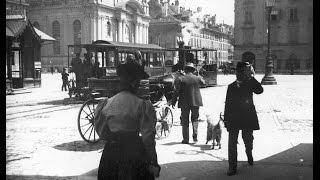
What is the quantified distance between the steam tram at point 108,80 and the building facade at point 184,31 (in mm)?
44459

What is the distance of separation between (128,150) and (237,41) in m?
60.3

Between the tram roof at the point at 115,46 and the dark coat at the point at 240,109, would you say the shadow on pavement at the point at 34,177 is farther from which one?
the tram roof at the point at 115,46

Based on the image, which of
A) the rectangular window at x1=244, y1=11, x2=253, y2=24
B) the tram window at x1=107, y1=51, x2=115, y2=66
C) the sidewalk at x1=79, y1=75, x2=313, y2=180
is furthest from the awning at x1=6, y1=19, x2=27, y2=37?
the rectangular window at x1=244, y1=11, x2=253, y2=24

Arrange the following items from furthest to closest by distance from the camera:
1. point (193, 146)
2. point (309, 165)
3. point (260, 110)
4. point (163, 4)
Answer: point (163, 4) → point (260, 110) → point (193, 146) → point (309, 165)

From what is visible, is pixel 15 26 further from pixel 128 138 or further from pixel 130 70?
pixel 128 138

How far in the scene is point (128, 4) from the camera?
7431 cm

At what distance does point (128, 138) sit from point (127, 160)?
0.19 metres

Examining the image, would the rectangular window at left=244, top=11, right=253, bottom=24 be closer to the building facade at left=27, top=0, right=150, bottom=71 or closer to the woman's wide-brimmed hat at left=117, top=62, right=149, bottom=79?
the building facade at left=27, top=0, right=150, bottom=71

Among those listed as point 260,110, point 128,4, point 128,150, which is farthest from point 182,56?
point 128,4

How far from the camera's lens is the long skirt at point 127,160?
3502 millimetres

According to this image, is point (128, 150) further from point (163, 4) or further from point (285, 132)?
point (163, 4)

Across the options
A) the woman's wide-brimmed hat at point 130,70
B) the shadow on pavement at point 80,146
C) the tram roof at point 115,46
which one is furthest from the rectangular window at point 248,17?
the woman's wide-brimmed hat at point 130,70

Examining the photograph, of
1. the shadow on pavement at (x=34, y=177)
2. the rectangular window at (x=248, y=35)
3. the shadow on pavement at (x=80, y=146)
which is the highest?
the rectangular window at (x=248, y=35)

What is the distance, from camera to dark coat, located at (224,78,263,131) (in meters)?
6.22
